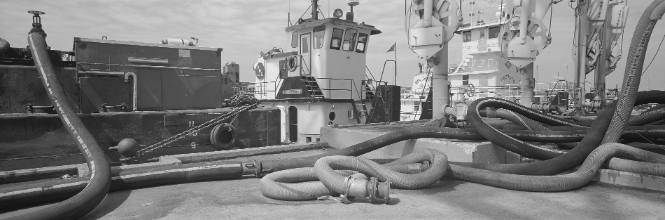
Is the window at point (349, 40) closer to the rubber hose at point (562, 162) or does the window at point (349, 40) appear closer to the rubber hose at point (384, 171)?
the rubber hose at point (562, 162)

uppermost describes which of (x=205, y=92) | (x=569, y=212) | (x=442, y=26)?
(x=442, y=26)

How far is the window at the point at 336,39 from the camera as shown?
1438 centimetres

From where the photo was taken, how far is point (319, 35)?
14.5 meters

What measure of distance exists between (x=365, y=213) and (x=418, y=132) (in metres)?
1.82

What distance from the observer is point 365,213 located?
106 inches

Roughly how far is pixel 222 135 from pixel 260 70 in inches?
374

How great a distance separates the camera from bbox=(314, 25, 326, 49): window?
1433 cm

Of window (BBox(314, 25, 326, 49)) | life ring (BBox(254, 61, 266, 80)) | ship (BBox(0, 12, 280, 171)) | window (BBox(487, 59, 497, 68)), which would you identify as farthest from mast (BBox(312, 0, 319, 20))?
window (BBox(487, 59, 497, 68))

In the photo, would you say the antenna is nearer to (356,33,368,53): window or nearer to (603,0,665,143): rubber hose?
(603,0,665,143): rubber hose

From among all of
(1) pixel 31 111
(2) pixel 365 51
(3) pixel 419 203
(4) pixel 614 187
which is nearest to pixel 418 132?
(3) pixel 419 203

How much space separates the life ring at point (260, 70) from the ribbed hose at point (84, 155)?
11514 mm

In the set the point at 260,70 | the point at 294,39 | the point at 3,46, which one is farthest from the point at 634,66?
the point at 260,70

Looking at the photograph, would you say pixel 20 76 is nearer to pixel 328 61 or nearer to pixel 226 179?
pixel 226 179

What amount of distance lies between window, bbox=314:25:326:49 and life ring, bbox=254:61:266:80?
3299 millimetres
